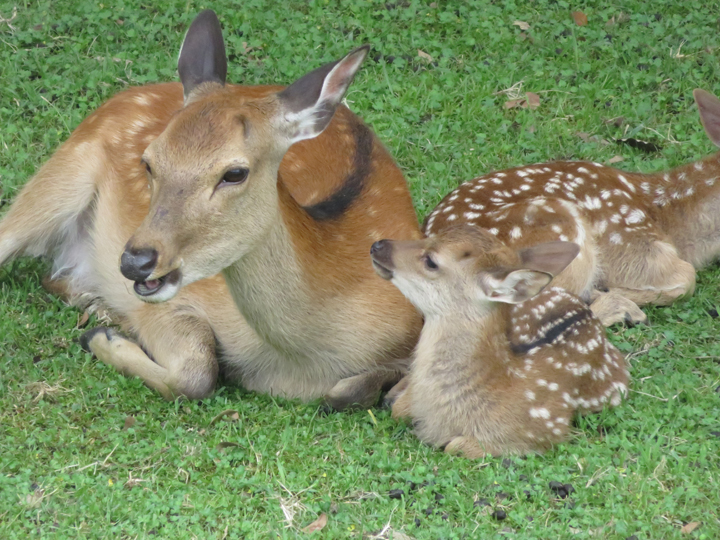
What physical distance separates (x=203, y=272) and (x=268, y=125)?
0.72 meters

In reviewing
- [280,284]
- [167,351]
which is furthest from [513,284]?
[167,351]

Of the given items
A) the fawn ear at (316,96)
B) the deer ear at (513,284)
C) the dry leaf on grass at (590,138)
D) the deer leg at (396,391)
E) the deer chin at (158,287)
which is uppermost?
the fawn ear at (316,96)

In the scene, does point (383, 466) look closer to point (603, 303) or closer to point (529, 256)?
point (529, 256)

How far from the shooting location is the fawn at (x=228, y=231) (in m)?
4.59

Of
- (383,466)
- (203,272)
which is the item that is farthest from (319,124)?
(383,466)

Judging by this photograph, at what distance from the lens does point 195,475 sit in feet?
15.3

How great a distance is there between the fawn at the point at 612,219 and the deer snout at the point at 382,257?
1.19 metres

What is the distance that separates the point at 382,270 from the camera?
4988 millimetres

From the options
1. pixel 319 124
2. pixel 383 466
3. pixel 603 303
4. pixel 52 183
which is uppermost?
pixel 319 124

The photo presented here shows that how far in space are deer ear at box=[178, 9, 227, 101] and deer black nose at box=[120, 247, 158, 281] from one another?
3.68ft

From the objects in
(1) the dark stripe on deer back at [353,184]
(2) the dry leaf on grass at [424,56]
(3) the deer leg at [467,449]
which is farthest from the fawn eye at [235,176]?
(2) the dry leaf on grass at [424,56]

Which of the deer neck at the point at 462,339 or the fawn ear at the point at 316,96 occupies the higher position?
the fawn ear at the point at 316,96

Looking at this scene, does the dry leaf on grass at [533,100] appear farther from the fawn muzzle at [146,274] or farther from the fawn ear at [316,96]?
the fawn muzzle at [146,274]

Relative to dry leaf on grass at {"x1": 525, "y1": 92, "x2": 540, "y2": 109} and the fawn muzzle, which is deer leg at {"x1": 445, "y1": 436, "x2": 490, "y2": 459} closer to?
the fawn muzzle
